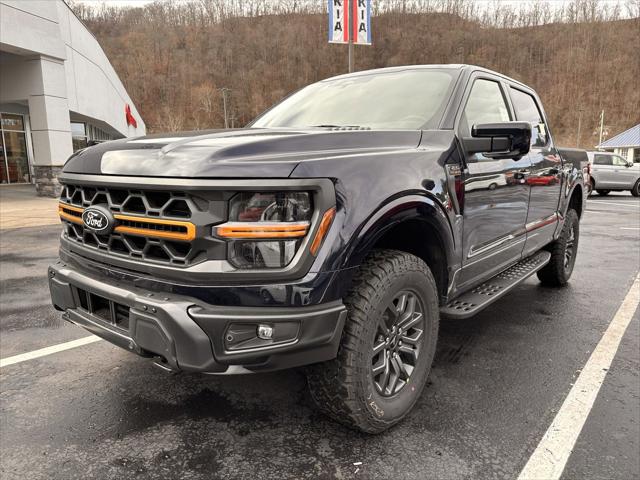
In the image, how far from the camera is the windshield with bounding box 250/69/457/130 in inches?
116

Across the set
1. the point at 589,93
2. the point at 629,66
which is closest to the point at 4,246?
the point at 589,93

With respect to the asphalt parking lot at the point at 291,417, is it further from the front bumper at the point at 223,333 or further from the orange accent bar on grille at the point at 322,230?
the orange accent bar on grille at the point at 322,230

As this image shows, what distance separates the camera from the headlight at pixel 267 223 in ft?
6.13

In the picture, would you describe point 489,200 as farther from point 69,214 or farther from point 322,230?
point 69,214

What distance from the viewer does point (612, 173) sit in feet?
62.3

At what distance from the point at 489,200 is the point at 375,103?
969mm

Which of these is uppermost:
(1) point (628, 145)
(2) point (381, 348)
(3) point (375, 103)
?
(1) point (628, 145)

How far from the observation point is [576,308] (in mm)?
4414

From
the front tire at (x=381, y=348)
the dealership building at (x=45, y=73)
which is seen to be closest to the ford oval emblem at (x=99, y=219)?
the front tire at (x=381, y=348)

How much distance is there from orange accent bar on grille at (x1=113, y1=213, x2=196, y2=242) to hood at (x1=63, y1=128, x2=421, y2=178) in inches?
7.3

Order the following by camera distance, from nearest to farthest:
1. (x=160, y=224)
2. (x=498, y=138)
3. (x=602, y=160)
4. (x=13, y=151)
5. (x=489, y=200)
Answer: (x=160, y=224), (x=498, y=138), (x=489, y=200), (x=602, y=160), (x=13, y=151)

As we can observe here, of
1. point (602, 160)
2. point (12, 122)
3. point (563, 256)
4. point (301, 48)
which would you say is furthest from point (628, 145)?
point (301, 48)

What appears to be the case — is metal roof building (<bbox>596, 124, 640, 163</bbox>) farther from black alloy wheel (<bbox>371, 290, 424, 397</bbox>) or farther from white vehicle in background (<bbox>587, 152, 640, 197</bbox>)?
black alloy wheel (<bbox>371, 290, 424, 397</bbox>)

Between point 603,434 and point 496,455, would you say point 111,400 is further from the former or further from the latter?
point 603,434
